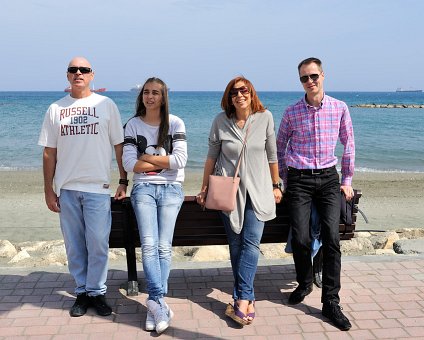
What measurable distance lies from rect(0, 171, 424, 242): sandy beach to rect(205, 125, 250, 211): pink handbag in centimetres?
481

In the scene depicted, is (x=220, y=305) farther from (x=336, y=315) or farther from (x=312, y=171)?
(x=312, y=171)

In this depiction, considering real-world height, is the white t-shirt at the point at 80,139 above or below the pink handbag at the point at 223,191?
above

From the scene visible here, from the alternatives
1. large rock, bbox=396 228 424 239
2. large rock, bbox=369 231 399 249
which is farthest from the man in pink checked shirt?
large rock, bbox=396 228 424 239

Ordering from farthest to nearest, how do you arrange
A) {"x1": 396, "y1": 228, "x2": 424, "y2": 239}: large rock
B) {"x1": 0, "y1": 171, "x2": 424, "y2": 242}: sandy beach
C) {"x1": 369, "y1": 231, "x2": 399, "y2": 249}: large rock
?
{"x1": 0, "y1": 171, "x2": 424, "y2": 242}: sandy beach < {"x1": 396, "y1": 228, "x2": 424, "y2": 239}: large rock < {"x1": 369, "y1": 231, "x2": 399, "y2": 249}: large rock

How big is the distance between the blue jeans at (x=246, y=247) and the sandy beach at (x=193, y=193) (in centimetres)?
476

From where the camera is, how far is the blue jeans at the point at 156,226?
148 inches

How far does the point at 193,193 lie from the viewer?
1230 centimetres

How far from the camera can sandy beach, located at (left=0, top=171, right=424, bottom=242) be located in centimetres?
850

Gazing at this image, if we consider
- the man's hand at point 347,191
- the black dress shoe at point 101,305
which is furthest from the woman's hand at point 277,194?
the black dress shoe at point 101,305

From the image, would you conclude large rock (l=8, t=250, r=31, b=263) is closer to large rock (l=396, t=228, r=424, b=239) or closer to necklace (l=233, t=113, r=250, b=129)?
necklace (l=233, t=113, r=250, b=129)

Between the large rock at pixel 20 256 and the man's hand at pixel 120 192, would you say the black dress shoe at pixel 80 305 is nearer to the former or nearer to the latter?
the man's hand at pixel 120 192

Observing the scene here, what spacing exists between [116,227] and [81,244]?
15.1 inches

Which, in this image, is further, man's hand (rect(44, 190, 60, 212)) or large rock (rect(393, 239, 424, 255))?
large rock (rect(393, 239, 424, 255))

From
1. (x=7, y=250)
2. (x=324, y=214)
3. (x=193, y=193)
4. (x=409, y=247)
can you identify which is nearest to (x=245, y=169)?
(x=324, y=214)
